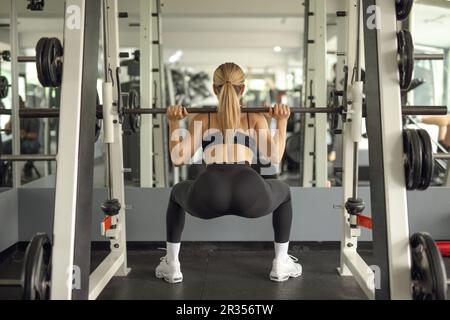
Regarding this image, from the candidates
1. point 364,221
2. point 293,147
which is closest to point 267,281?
point 364,221

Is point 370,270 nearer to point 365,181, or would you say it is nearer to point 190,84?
point 365,181

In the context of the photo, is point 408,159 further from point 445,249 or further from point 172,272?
point 445,249

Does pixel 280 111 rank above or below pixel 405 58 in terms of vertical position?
below

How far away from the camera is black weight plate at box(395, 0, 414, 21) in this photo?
169cm

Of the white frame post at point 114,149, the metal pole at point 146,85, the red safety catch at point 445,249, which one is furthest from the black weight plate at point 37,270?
the red safety catch at point 445,249

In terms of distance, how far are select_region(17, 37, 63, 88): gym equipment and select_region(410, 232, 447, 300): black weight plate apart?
1.46 metres

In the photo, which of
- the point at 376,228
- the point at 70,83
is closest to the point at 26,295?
the point at 70,83

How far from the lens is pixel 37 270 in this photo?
1.53 meters

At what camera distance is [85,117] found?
1716 mm

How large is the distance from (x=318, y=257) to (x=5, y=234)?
74.0 inches

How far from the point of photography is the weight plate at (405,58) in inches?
65.6

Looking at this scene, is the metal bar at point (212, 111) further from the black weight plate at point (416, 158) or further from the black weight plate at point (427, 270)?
the black weight plate at point (427, 270)

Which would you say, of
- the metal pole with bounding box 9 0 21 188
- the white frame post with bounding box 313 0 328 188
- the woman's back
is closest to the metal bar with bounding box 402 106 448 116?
the woman's back

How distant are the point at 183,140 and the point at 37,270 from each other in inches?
33.8
